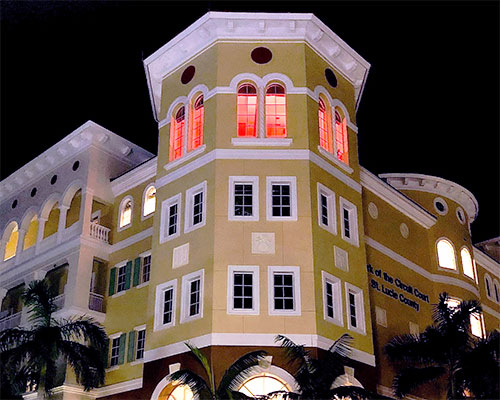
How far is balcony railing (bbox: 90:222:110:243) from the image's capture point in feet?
114

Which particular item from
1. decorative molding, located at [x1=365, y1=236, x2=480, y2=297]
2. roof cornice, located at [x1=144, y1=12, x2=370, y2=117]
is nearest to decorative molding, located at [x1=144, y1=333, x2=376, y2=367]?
decorative molding, located at [x1=365, y1=236, x2=480, y2=297]

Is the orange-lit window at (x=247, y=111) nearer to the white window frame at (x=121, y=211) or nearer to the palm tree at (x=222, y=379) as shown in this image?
the white window frame at (x=121, y=211)

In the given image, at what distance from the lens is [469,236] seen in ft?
134

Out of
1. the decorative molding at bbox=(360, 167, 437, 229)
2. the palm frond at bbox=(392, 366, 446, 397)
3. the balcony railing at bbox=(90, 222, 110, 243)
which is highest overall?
the decorative molding at bbox=(360, 167, 437, 229)

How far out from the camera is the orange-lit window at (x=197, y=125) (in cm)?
2991

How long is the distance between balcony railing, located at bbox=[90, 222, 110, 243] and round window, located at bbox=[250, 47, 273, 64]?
38.3ft

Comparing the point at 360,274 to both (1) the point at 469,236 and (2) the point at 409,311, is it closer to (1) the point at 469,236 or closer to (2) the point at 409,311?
(2) the point at 409,311

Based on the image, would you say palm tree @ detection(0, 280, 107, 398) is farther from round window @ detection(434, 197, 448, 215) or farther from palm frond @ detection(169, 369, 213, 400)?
round window @ detection(434, 197, 448, 215)

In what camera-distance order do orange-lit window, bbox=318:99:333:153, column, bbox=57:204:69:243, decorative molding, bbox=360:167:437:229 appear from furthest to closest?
column, bbox=57:204:69:243
decorative molding, bbox=360:167:437:229
orange-lit window, bbox=318:99:333:153

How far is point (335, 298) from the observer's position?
88.7 feet

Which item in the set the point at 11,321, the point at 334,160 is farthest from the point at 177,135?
the point at 11,321

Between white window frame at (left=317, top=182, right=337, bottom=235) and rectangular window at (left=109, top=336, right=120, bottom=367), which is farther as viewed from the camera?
rectangular window at (left=109, top=336, right=120, bottom=367)

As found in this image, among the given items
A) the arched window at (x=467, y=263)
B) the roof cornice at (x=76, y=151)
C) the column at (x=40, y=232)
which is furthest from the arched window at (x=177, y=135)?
the arched window at (x=467, y=263)

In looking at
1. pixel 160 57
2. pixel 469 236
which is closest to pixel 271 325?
pixel 160 57
